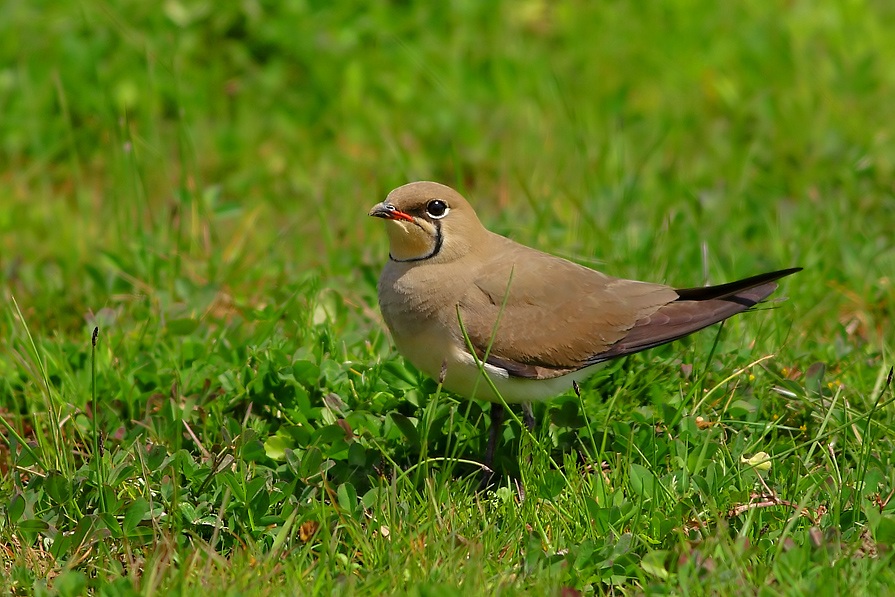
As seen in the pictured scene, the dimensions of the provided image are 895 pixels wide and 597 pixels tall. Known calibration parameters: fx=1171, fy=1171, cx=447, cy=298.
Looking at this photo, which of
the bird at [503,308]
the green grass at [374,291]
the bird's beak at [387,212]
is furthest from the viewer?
Answer: the bird's beak at [387,212]

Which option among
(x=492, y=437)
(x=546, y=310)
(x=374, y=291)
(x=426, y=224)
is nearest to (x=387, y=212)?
(x=426, y=224)

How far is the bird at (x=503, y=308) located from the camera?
4219 mm

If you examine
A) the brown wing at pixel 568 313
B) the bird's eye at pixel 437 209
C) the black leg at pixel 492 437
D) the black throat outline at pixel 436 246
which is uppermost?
the bird's eye at pixel 437 209

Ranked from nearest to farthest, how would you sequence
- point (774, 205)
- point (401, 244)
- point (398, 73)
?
point (401, 244)
point (774, 205)
point (398, 73)

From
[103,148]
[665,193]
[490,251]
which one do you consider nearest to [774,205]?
[665,193]

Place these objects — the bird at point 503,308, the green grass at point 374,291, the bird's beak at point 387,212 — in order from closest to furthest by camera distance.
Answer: the green grass at point 374,291 < the bird at point 503,308 < the bird's beak at point 387,212

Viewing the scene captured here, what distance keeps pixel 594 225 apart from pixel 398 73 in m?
2.25

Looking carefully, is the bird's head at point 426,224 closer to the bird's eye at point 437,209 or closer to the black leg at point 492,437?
the bird's eye at point 437,209

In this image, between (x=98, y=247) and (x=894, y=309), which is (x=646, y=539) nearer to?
(x=894, y=309)

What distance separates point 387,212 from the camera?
14.3 feet

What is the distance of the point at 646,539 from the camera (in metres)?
3.71

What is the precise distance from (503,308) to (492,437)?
0.50 meters

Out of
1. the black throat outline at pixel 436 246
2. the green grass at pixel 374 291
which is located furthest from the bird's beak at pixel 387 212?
the green grass at pixel 374 291

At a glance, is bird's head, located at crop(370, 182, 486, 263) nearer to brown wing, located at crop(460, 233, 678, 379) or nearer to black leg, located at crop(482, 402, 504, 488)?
brown wing, located at crop(460, 233, 678, 379)
